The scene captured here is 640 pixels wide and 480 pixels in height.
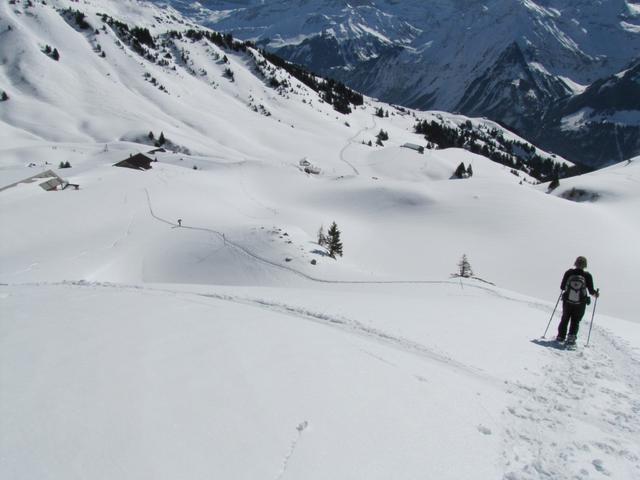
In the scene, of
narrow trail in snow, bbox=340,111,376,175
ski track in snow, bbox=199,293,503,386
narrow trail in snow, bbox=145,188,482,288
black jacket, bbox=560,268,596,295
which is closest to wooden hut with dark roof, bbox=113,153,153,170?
narrow trail in snow, bbox=145,188,482,288

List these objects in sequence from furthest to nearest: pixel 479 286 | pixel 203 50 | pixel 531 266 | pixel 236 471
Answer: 1. pixel 203 50
2. pixel 531 266
3. pixel 479 286
4. pixel 236 471

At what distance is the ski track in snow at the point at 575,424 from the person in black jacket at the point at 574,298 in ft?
6.06

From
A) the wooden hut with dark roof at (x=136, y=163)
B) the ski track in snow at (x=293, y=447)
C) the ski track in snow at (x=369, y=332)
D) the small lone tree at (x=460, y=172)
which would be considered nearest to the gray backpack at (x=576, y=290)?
the ski track in snow at (x=369, y=332)

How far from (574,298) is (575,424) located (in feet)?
20.8

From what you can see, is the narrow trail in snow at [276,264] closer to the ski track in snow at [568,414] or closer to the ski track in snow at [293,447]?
the ski track in snow at [568,414]

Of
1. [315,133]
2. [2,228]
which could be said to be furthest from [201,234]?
[315,133]

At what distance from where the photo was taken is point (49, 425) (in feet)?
19.6

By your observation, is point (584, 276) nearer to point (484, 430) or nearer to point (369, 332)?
point (369, 332)

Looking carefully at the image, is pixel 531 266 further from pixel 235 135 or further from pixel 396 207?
pixel 235 135

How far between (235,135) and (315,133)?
29039 millimetres

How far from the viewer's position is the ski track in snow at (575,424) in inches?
244

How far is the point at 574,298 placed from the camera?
12.9 meters

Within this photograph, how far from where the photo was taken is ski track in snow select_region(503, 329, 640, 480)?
620cm

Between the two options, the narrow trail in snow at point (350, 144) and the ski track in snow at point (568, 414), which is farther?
the narrow trail in snow at point (350, 144)
